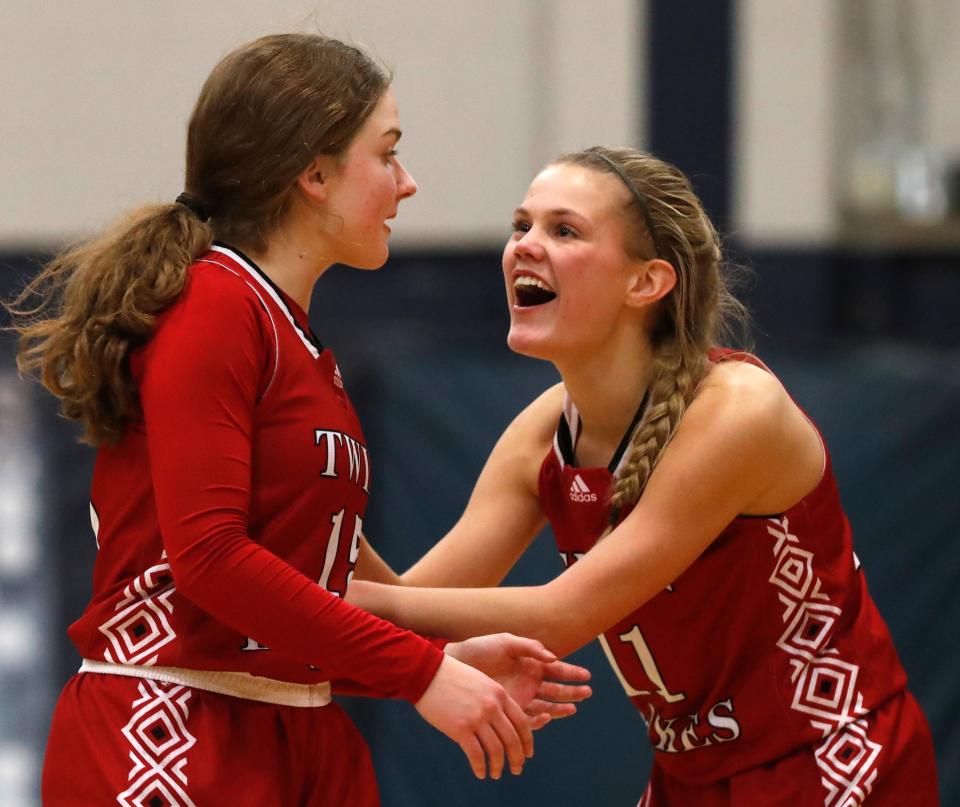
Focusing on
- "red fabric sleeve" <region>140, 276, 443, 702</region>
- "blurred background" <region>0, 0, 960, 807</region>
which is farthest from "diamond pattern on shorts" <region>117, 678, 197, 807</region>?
"blurred background" <region>0, 0, 960, 807</region>

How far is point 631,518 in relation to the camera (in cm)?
236

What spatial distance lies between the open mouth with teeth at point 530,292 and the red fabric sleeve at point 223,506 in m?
0.64

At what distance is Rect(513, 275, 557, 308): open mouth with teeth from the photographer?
8.21 ft

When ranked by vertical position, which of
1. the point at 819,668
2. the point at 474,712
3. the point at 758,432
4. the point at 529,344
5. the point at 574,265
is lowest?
the point at 819,668

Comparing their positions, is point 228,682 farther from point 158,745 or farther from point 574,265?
point 574,265

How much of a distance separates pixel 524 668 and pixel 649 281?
0.69 meters

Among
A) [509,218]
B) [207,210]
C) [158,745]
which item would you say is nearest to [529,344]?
[207,210]

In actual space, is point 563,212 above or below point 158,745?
above

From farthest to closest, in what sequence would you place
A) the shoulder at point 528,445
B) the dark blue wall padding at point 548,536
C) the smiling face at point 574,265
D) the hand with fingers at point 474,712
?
1. the dark blue wall padding at point 548,536
2. the shoulder at point 528,445
3. the smiling face at point 574,265
4. the hand with fingers at point 474,712

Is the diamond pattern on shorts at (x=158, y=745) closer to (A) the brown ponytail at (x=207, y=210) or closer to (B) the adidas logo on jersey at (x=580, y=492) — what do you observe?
(A) the brown ponytail at (x=207, y=210)

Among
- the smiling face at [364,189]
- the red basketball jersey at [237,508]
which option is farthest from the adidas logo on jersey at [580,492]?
the smiling face at [364,189]

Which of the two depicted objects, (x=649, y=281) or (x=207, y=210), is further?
(x=649, y=281)

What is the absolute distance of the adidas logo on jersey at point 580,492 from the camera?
8.11ft

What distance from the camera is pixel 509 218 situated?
6664 mm
